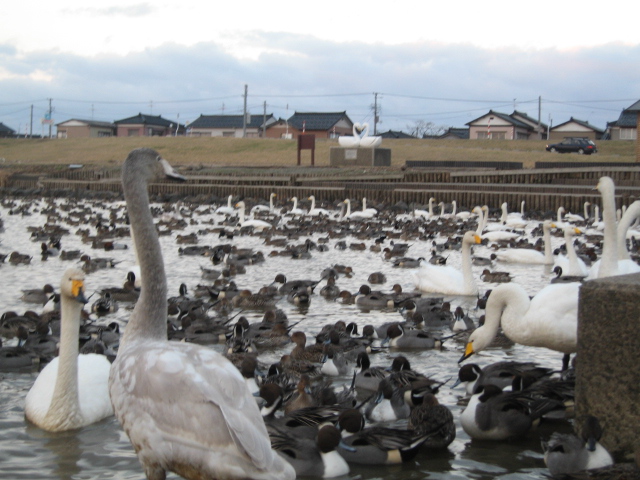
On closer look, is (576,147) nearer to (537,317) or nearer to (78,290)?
(537,317)

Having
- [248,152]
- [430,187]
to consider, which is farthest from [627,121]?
[430,187]

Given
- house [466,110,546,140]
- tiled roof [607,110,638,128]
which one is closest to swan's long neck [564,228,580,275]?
tiled roof [607,110,638,128]

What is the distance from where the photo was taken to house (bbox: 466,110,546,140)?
8725 cm

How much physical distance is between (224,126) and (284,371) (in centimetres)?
9506

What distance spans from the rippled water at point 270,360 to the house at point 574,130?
72.7 metres

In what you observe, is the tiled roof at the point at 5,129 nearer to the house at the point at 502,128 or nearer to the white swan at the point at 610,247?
the house at the point at 502,128

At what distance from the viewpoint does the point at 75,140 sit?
77.7m

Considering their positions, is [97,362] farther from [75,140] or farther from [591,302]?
[75,140]

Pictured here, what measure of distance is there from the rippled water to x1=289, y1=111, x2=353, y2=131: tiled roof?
245 ft

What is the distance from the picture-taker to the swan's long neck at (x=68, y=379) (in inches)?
241

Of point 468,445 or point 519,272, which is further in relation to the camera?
point 519,272

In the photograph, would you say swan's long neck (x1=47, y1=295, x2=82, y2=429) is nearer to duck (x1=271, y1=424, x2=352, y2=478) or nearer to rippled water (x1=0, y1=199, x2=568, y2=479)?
rippled water (x1=0, y1=199, x2=568, y2=479)

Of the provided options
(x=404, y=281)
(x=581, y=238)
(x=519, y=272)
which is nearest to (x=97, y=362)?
(x=404, y=281)

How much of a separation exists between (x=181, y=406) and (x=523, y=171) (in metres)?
33.4
